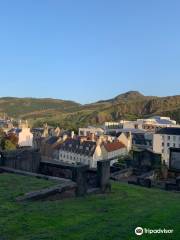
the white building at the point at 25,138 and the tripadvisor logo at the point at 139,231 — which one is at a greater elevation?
the white building at the point at 25,138

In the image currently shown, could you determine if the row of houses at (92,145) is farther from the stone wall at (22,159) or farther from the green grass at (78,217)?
the green grass at (78,217)

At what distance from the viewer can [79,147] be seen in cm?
7250

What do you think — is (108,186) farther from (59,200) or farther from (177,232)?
(177,232)

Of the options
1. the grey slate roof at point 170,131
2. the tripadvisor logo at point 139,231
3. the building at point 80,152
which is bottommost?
the building at point 80,152

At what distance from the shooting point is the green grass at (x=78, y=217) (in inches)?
397

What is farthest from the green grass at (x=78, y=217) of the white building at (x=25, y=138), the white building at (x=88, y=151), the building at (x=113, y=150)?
the white building at (x=25, y=138)

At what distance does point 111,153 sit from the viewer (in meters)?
75.5

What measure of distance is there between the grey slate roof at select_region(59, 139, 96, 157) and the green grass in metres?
52.7

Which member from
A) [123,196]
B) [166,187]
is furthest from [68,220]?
[166,187]

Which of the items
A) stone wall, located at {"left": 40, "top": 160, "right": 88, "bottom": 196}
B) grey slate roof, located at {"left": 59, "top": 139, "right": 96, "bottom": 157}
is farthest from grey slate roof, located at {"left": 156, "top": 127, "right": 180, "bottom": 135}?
stone wall, located at {"left": 40, "top": 160, "right": 88, "bottom": 196}

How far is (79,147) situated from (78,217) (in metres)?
60.3

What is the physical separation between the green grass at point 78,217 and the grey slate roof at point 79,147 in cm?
5272

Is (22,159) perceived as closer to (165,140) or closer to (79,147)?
(79,147)

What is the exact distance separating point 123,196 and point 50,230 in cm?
787
